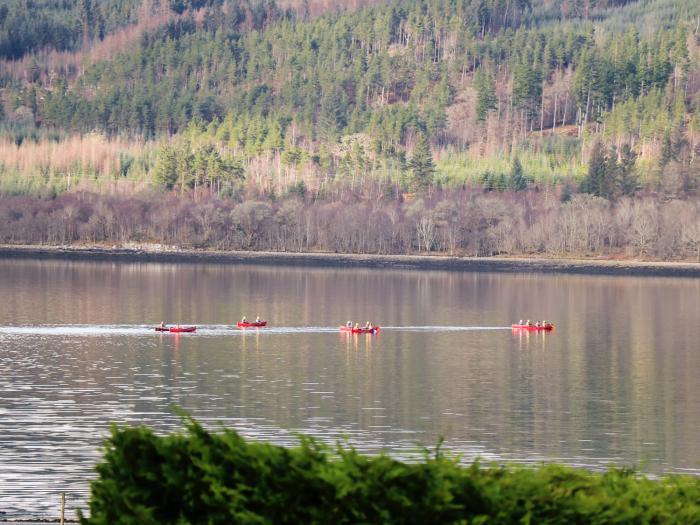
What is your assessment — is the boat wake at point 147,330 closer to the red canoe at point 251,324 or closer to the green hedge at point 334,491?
the red canoe at point 251,324

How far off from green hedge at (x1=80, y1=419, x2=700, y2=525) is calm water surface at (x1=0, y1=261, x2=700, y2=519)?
590 centimetres

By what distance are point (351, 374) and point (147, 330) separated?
26.4 metres

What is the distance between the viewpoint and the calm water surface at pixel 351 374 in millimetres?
47781

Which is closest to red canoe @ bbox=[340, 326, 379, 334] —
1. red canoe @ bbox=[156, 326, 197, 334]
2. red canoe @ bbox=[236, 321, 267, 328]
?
red canoe @ bbox=[236, 321, 267, 328]

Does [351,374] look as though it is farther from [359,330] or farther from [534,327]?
[534,327]

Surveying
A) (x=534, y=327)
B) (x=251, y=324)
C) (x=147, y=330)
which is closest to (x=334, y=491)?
(x=147, y=330)

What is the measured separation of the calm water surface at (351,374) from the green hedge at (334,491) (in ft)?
19.4

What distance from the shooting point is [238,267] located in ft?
653

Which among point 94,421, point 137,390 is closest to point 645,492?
point 94,421

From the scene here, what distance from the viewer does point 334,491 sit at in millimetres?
13242

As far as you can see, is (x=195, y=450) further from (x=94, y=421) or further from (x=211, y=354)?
(x=211, y=354)

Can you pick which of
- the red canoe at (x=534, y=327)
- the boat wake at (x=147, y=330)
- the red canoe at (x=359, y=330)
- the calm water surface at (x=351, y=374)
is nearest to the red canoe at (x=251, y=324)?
the boat wake at (x=147, y=330)

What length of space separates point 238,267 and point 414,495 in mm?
186567

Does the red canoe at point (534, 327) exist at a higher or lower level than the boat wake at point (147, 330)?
lower
